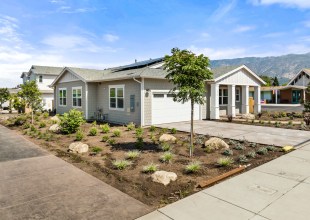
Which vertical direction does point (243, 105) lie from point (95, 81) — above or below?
below

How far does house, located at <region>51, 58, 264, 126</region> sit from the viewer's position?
52.8 ft

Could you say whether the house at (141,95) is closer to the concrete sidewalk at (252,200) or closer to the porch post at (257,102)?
the porch post at (257,102)

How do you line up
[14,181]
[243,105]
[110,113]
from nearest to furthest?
[14,181]
[110,113]
[243,105]

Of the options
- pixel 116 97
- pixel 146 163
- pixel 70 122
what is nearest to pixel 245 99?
pixel 116 97

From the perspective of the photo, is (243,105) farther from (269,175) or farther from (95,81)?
(269,175)

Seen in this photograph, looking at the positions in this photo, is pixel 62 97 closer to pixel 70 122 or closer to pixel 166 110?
Answer: pixel 70 122

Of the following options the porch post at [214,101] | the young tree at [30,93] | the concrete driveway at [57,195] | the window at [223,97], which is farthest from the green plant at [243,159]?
the young tree at [30,93]

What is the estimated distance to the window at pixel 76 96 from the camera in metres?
21.4

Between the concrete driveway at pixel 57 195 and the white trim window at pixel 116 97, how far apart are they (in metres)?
9.77

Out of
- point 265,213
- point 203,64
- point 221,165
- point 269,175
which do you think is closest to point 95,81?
point 203,64

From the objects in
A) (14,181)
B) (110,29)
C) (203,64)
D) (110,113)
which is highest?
(110,29)

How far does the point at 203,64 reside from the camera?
822 cm

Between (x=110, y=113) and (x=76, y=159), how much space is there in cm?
1058

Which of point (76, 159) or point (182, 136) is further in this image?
point (182, 136)
